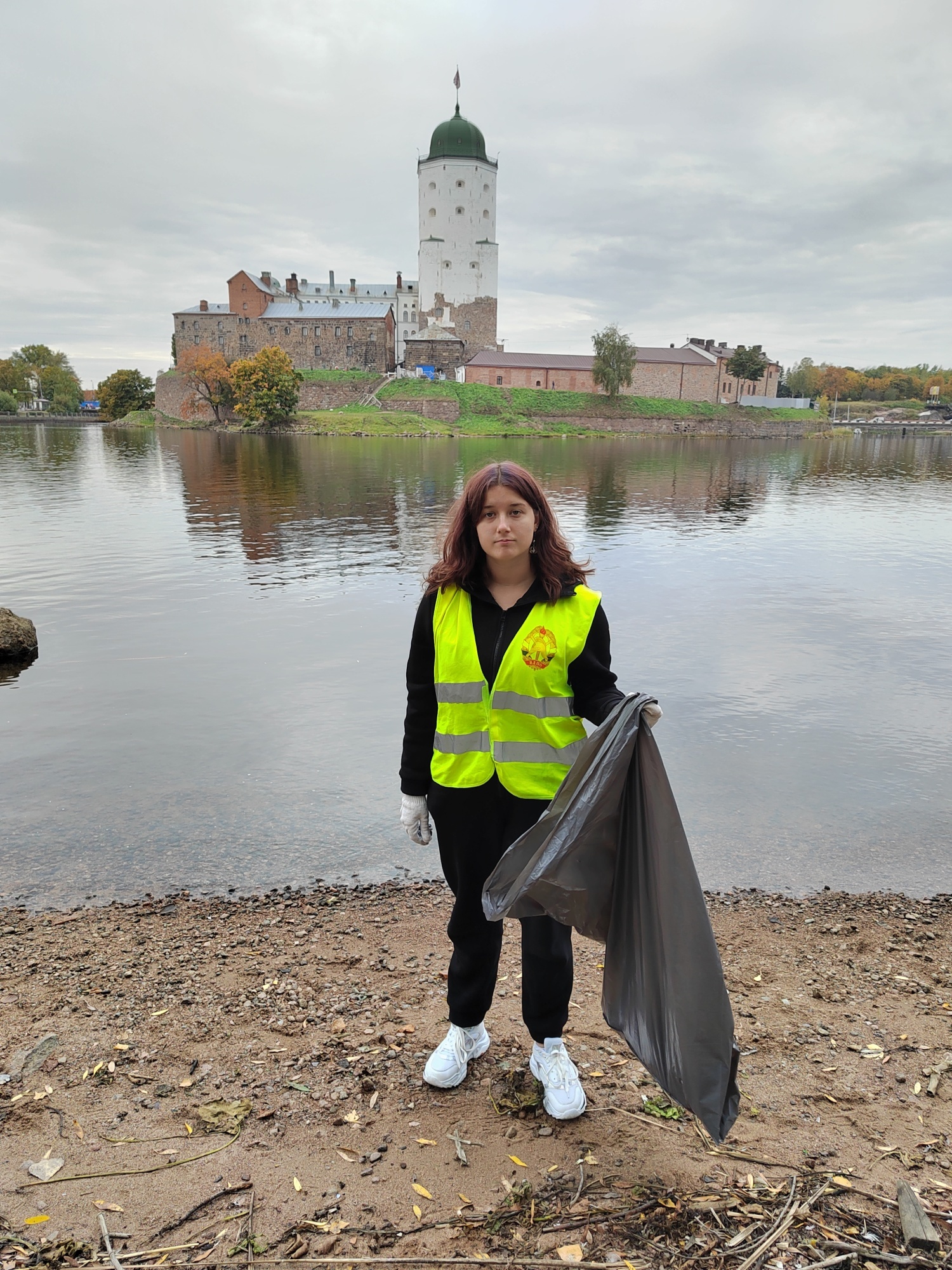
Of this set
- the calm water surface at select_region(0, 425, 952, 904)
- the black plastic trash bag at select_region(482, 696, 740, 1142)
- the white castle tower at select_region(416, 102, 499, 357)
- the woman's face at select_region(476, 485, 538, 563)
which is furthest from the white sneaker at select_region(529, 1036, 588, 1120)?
the white castle tower at select_region(416, 102, 499, 357)

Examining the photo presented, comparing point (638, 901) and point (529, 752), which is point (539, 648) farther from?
point (638, 901)

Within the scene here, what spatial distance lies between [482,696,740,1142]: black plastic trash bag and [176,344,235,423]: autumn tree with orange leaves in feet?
268

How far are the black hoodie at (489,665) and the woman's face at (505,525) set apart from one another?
0.52ft

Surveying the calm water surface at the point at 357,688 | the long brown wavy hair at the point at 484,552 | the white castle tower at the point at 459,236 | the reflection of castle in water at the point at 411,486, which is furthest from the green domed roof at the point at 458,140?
the long brown wavy hair at the point at 484,552

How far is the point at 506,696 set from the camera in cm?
285

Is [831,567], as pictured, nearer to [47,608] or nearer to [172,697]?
[172,697]

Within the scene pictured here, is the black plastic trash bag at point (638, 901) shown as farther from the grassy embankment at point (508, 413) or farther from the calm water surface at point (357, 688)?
the grassy embankment at point (508, 413)

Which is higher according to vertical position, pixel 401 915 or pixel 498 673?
pixel 498 673

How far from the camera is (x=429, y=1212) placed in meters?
2.42

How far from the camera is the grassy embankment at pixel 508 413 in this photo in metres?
72.4

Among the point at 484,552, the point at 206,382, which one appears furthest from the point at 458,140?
the point at 484,552

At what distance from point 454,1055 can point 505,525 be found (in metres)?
2.03

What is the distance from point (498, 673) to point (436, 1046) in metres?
1.61

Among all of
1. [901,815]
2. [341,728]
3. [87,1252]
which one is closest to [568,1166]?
[87,1252]
